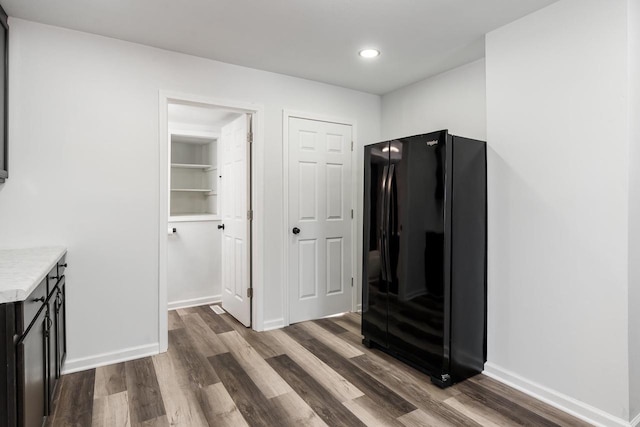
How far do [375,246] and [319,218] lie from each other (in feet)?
3.00

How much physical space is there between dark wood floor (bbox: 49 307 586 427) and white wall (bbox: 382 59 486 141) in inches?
79.8

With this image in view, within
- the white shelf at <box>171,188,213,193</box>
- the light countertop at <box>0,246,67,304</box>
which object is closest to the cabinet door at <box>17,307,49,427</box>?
the light countertop at <box>0,246,67,304</box>

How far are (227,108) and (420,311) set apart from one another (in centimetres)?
229

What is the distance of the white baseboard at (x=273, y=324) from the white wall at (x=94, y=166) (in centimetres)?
96

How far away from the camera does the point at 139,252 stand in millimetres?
2775

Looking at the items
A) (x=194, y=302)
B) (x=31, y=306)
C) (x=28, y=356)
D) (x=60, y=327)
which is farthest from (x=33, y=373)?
(x=194, y=302)

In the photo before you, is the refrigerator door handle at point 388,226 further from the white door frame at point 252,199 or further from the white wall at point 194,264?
the white wall at point 194,264

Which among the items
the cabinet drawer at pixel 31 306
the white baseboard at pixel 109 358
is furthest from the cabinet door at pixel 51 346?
the white baseboard at pixel 109 358

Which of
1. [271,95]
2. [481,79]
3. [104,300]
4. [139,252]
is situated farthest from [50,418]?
[481,79]

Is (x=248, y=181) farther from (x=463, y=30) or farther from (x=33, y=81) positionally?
(x=463, y=30)

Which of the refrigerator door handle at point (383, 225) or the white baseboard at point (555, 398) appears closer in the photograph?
the white baseboard at point (555, 398)

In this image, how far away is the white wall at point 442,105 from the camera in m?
3.05

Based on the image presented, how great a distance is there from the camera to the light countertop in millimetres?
1258

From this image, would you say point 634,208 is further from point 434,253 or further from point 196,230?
point 196,230
